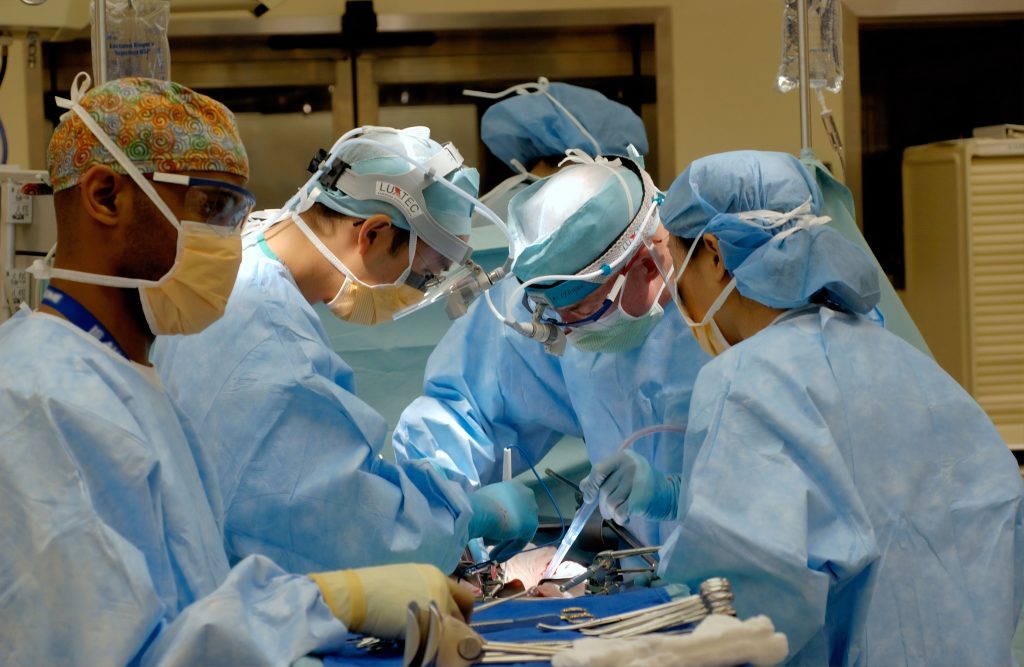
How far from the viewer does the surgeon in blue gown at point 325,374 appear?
74.7 inches

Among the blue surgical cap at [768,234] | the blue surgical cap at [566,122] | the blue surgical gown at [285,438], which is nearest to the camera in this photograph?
the blue surgical cap at [768,234]

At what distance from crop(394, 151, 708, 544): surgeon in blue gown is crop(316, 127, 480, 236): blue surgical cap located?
174mm

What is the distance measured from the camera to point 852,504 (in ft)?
5.41

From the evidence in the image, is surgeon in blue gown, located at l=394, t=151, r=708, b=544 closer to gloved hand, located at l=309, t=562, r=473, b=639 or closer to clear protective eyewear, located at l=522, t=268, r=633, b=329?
clear protective eyewear, located at l=522, t=268, r=633, b=329

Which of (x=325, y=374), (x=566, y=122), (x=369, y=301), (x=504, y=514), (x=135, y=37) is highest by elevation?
(x=135, y=37)

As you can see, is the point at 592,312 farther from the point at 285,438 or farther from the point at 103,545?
the point at 103,545

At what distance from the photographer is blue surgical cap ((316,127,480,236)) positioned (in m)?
2.15

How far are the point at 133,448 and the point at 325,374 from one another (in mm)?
665

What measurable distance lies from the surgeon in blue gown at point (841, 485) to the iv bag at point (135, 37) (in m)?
1.26

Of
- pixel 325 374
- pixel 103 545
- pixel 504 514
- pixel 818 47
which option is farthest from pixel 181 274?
pixel 818 47

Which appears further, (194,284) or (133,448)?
(194,284)

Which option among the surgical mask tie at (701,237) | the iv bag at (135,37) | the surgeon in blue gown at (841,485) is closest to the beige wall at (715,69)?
the iv bag at (135,37)

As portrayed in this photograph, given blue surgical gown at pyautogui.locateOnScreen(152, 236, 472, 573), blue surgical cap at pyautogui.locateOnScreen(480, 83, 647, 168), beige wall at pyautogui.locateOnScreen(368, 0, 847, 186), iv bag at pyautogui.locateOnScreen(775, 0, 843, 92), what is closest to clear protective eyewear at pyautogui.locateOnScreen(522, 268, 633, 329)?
blue surgical gown at pyautogui.locateOnScreen(152, 236, 472, 573)

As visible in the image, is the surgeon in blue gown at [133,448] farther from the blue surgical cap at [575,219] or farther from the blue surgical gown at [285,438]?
the blue surgical cap at [575,219]
